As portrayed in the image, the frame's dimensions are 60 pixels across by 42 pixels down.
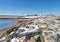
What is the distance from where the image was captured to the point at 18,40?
4.04 metres

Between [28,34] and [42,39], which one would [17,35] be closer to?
[28,34]

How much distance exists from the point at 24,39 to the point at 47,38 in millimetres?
793

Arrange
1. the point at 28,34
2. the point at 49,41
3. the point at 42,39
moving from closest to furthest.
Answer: the point at 49,41 < the point at 42,39 < the point at 28,34

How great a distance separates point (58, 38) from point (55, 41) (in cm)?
25

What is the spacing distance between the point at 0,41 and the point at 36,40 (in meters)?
1.25

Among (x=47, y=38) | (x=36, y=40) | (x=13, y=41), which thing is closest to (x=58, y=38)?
(x=47, y=38)

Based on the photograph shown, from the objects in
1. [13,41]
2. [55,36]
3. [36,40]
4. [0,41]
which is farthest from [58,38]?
[0,41]

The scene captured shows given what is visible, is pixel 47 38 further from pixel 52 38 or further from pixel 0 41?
pixel 0 41

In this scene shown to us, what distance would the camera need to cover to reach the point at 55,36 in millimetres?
3902

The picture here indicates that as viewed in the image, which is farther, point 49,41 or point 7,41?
point 7,41

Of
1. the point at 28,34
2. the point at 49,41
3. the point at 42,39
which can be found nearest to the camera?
the point at 49,41

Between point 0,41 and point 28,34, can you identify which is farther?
point 28,34

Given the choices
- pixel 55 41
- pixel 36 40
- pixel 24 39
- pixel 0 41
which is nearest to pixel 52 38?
pixel 55 41

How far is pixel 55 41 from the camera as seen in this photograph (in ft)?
11.9
